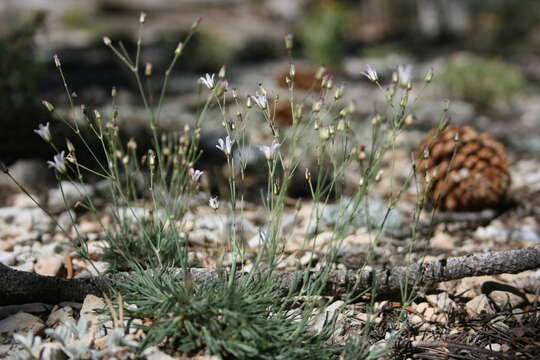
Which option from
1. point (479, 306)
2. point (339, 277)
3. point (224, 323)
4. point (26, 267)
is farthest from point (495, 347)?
point (26, 267)

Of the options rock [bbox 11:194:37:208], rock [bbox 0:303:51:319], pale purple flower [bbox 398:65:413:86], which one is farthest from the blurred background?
rock [bbox 0:303:51:319]

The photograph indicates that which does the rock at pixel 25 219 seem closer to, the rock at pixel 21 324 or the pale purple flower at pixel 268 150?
the rock at pixel 21 324

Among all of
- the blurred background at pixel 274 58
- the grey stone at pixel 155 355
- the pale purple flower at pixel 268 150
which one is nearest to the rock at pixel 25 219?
the blurred background at pixel 274 58

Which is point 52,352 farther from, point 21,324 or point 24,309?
point 24,309

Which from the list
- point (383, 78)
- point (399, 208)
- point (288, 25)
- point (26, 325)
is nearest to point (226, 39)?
point (288, 25)

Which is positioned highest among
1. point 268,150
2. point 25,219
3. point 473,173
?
point 268,150

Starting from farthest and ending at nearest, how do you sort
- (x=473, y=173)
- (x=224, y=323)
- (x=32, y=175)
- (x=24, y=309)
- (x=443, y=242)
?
(x=32, y=175) → (x=473, y=173) → (x=443, y=242) → (x=24, y=309) → (x=224, y=323)

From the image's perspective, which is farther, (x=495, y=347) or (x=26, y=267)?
(x=26, y=267)

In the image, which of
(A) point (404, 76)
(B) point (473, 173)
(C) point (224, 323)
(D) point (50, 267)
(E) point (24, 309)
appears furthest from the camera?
(B) point (473, 173)

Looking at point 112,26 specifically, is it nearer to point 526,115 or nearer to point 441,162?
point 526,115
